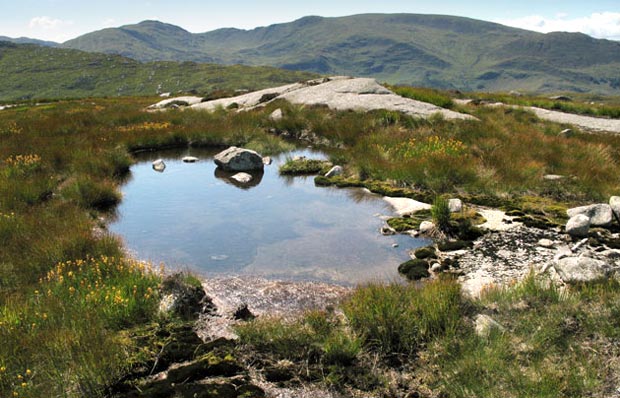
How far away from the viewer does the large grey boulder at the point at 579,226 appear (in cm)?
974

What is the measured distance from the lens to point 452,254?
927 cm

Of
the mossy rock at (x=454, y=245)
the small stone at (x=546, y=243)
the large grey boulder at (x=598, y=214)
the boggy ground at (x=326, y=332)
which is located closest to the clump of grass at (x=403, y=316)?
the boggy ground at (x=326, y=332)

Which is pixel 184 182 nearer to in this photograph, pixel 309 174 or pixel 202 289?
pixel 309 174

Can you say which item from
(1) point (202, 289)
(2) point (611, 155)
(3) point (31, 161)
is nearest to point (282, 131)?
(3) point (31, 161)

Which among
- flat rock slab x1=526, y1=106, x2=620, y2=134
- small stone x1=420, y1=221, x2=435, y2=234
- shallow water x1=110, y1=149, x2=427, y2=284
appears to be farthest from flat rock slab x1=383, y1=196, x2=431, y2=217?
flat rock slab x1=526, y1=106, x2=620, y2=134

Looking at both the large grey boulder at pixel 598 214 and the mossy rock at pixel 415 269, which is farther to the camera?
the large grey boulder at pixel 598 214

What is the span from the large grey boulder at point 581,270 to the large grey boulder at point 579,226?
9.04ft

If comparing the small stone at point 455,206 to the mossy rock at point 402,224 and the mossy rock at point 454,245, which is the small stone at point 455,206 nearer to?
the mossy rock at point 402,224

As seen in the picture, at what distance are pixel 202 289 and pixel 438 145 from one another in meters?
12.7

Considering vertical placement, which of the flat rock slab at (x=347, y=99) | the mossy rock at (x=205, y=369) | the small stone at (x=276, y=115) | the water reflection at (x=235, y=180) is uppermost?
the flat rock slab at (x=347, y=99)

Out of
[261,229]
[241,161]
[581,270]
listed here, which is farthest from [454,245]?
[241,161]

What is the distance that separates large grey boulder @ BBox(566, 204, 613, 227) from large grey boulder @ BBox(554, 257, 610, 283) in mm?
3622

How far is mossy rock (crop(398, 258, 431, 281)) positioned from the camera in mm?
8359

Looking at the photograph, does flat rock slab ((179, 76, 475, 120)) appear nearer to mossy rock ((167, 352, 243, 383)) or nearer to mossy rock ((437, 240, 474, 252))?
mossy rock ((437, 240, 474, 252))
